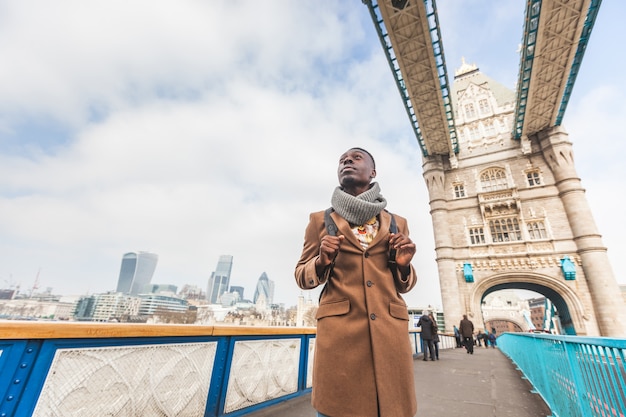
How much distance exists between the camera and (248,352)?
2.96m

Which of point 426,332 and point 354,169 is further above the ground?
point 354,169

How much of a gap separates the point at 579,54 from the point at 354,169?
717 inches

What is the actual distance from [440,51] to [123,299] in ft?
464

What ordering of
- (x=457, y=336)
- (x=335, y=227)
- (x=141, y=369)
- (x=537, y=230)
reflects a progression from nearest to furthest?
(x=335, y=227), (x=141, y=369), (x=457, y=336), (x=537, y=230)

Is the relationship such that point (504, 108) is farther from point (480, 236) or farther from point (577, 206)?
point (480, 236)

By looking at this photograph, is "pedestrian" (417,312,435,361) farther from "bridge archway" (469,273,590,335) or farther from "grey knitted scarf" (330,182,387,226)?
"bridge archway" (469,273,590,335)

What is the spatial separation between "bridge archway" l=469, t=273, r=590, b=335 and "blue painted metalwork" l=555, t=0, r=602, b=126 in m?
10.0

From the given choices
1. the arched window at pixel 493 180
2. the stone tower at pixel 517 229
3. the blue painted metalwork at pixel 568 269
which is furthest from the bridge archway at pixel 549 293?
the arched window at pixel 493 180

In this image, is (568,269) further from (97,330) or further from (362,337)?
(97,330)

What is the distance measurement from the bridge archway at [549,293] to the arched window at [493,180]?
20.5 feet

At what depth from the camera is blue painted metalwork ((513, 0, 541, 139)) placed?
1118cm

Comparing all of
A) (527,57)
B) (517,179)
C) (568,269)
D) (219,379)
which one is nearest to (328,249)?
(219,379)

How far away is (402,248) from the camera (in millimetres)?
1273

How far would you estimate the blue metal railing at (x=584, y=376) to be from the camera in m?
1.74
